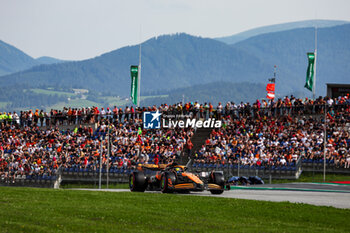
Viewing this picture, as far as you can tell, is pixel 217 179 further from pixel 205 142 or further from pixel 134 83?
pixel 134 83

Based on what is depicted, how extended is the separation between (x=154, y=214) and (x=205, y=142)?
3096cm

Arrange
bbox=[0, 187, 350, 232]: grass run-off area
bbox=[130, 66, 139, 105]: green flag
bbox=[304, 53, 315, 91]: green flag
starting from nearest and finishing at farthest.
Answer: bbox=[0, 187, 350, 232]: grass run-off area, bbox=[304, 53, 315, 91]: green flag, bbox=[130, 66, 139, 105]: green flag

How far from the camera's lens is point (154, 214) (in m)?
18.7

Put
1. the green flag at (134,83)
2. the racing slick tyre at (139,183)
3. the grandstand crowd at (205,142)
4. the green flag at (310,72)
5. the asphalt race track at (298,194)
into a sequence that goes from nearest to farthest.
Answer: the asphalt race track at (298,194)
the racing slick tyre at (139,183)
the grandstand crowd at (205,142)
the green flag at (310,72)
the green flag at (134,83)

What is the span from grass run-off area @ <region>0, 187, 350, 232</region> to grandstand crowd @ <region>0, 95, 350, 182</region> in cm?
1865

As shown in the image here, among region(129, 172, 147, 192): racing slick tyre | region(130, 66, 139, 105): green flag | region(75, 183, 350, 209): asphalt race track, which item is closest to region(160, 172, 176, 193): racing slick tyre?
region(129, 172, 147, 192): racing slick tyre

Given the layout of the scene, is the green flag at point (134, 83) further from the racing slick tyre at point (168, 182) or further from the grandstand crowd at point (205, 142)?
the racing slick tyre at point (168, 182)

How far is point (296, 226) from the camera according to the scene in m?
17.4

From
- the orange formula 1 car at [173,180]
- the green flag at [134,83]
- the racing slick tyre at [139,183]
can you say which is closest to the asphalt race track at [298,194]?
the orange formula 1 car at [173,180]

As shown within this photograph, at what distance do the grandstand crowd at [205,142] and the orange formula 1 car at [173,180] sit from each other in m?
12.0

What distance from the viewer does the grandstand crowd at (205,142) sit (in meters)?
43.6

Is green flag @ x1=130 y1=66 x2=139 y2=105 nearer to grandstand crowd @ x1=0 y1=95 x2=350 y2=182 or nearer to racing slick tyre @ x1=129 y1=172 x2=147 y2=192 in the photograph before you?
grandstand crowd @ x1=0 y1=95 x2=350 y2=182

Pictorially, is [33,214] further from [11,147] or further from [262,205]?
[11,147]

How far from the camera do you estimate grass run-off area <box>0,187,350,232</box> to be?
53.2ft
